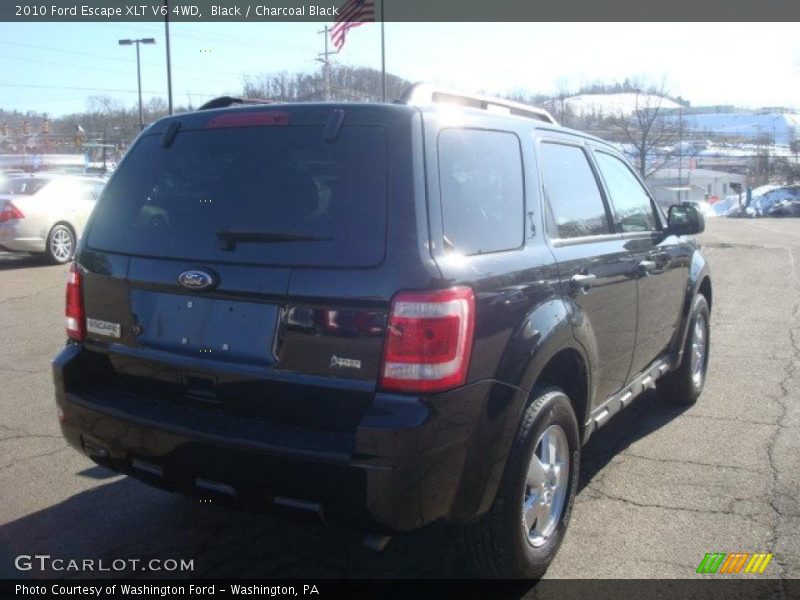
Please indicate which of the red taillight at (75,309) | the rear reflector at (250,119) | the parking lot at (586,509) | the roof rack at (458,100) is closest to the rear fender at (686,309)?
the parking lot at (586,509)

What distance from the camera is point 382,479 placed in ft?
8.20

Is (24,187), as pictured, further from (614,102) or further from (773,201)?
(614,102)

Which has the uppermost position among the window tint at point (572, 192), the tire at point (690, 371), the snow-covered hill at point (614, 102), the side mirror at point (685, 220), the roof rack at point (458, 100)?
the snow-covered hill at point (614, 102)

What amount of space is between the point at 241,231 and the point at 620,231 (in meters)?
2.41

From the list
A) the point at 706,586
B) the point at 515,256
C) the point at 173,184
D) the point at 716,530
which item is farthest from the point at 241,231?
the point at 716,530

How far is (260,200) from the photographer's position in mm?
2859

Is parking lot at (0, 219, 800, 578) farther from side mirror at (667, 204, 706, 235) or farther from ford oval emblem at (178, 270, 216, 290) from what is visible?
side mirror at (667, 204, 706, 235)

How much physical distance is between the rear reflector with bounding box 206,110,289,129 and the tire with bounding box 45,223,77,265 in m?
11.4

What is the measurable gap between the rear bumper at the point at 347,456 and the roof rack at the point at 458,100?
119 centimetres

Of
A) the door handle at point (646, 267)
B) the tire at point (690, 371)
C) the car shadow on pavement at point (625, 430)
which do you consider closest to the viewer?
the door handle at point (646, 267)

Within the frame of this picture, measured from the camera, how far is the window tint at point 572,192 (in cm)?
362

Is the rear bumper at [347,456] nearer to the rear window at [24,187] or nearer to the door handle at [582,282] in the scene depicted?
the door handle at [582,282]

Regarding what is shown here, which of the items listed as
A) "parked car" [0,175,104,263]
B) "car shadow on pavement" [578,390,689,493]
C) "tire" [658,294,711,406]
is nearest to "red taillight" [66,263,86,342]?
"car shadow on pavement" [578,390,689,493]
